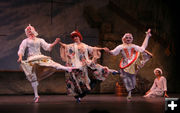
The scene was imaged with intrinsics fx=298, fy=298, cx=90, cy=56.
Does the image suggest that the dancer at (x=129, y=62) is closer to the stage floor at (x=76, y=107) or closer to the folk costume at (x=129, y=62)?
the folk costume at (x=129, y=62)

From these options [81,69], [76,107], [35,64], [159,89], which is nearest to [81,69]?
[81,69]

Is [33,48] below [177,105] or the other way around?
the other way around

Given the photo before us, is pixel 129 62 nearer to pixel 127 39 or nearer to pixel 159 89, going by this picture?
pixel 127 39

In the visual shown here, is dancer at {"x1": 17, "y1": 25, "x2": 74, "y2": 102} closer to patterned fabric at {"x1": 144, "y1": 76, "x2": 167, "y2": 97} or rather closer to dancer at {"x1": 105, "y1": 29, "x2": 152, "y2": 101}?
dancer at {"x1": 105, "y1": 29, "x2": 152, "y2": 101}

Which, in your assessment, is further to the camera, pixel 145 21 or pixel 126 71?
pixel 145 21

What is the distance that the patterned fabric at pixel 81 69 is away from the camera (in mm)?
6305

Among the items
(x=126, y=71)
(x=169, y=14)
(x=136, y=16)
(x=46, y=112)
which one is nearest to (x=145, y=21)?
(x=136, y=16)

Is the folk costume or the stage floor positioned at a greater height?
the folk costume

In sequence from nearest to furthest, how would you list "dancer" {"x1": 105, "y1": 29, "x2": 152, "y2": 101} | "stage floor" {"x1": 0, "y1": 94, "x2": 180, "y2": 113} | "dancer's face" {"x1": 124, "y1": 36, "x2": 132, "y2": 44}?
"stage floor" {"x1": 0, "y1": 94, "x2": 180, "y2": 113} < "dancer" {"x1": 105, "y1": 29, "x2": 152, "y2": 101} < "dancer's face" {"x1": 124, "y1": 36, "x2": 132, "y2": 44}

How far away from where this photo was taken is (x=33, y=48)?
6.37 metres

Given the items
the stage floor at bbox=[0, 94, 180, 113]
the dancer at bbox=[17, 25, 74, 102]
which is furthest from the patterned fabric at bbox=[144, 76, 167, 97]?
the dancer at bbox=[17, 25, 74, 102]

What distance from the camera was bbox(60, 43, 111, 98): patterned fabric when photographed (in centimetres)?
630

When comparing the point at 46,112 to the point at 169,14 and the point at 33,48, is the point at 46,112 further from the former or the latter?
the point at 169,14

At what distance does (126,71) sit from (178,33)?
4341mm
